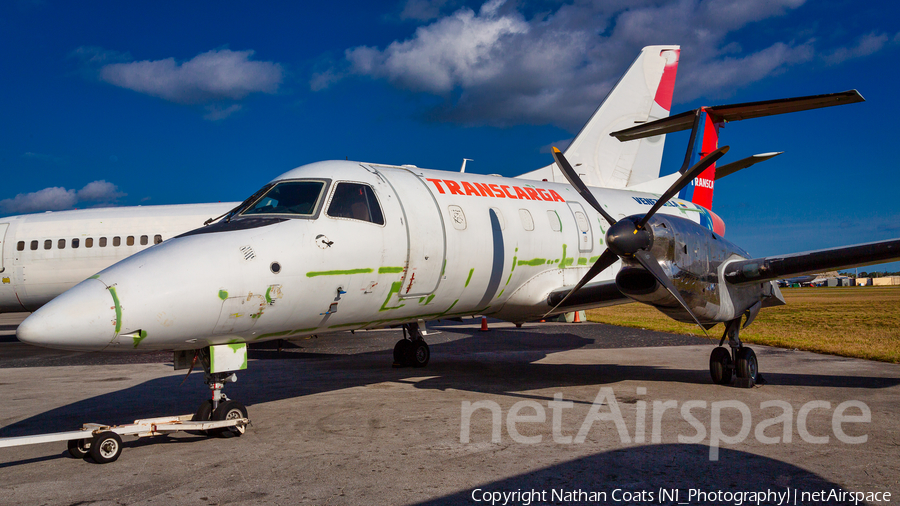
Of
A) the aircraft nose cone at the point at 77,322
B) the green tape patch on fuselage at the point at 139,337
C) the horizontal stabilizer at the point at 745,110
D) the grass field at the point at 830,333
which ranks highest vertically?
the horizontal stabilizer at the point at 745,110

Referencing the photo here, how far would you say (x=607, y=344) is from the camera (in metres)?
16.1

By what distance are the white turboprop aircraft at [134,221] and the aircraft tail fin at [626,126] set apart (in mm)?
26

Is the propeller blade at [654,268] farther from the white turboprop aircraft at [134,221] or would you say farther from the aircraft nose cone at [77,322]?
the white turboprop aircraft at [134,221]

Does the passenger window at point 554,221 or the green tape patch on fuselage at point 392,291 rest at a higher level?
the passenger window at point 554,221

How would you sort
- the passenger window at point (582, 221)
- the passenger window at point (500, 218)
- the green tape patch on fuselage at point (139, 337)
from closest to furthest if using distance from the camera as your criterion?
the green tape patch on fuselage at point (139, 337)
the passenger window at point (500, 218)
the passenger window at point (582, 221)

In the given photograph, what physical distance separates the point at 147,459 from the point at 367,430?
2.20m

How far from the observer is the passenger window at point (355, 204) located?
7.07m

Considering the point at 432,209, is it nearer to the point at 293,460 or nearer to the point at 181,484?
the point at 293,460

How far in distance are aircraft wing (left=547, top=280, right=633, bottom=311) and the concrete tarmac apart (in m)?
1.32

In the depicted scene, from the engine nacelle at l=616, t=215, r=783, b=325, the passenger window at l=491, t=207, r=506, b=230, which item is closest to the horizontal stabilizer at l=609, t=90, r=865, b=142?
the engine nacelle at l=616, t=215, r=783, b=325

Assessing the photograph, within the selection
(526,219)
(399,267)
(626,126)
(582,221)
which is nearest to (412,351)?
(526,219)

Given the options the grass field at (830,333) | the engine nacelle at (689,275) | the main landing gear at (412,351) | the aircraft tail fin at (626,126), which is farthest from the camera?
the aircraft tail fin at (626,126)

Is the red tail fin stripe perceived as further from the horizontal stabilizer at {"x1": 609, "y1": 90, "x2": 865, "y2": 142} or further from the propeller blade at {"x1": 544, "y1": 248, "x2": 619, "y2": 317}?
the propeller blade at {"x1": 544, "y1": 248, "x2": 619, "y2": 317}

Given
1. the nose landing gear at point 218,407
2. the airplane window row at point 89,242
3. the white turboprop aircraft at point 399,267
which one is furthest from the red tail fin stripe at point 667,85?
the airplane window row at point 89,242
